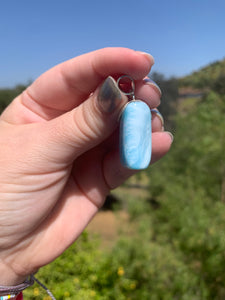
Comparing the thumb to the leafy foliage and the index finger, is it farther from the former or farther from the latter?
the leafy foliage

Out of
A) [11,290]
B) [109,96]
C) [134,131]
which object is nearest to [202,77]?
[134,131]

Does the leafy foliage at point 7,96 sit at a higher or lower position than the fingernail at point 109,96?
lower

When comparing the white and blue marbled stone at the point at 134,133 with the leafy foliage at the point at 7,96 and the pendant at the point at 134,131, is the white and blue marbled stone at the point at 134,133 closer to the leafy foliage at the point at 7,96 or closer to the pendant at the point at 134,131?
the pendant at the point at 134,131

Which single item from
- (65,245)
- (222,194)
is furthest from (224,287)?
(65,245)

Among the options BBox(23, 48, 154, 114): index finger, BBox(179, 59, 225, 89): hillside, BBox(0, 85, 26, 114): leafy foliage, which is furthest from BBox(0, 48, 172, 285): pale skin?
BBox(0, 85, 26, 114): leafy foliage

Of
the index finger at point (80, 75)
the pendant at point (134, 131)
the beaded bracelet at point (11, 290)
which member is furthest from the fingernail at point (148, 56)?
the beaded bracelet at point (11, 290)

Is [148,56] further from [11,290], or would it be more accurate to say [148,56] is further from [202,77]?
[202,77]
